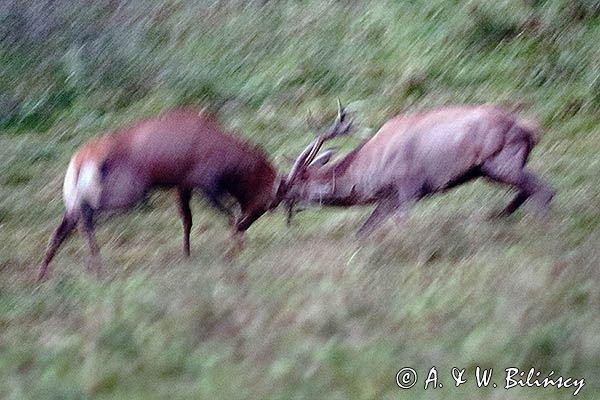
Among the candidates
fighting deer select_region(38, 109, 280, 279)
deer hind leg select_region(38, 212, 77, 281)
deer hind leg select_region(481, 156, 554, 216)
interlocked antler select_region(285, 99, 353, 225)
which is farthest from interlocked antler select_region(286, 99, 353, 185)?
deer hind leg select_region(38, 212, 77, 281)

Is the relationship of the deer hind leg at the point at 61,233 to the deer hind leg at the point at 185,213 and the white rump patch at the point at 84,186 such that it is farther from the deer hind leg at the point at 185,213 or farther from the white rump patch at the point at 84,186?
the deer hind leg at the point at 185,213

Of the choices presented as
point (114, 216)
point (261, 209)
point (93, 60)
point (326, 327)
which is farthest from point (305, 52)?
point (326, 327)

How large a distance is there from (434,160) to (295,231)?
1339 millimetres

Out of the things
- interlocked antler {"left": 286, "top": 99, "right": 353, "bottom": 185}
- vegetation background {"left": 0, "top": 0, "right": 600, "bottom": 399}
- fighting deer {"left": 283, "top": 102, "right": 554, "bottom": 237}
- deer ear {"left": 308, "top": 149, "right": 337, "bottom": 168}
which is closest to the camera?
vegetation background {"left": 0, "top": 0, "right": 600, "bottom": 399}

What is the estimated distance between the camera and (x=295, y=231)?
7414mm

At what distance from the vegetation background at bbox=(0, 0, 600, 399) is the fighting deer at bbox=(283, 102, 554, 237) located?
0.23 metres

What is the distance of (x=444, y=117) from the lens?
21.6 feet

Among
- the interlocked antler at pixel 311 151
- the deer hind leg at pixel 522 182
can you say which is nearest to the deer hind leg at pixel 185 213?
the interlocked antler at pixel 311 151

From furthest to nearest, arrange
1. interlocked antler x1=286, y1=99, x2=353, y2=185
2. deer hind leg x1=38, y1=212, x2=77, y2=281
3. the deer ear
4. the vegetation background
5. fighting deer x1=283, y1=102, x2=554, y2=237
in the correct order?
deer hind leg x1=38, y1=212, x2=77, y2=281 → the deer ear → interlocked antler x1=286, y1=99, x2=353, y2=185 → fighting deer x1=283, y1=102, x2=554, y2=237 → the vegetation background

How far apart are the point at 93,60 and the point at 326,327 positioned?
347 inches

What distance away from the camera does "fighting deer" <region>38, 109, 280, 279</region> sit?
23.0 feet

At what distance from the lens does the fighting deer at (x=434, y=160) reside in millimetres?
6453

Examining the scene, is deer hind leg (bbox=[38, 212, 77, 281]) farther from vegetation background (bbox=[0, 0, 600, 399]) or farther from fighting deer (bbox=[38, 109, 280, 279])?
vegetation background (bbox=[0, 0, 600, 399])

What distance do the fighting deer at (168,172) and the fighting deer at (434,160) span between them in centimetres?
59
